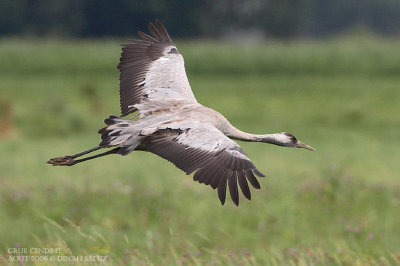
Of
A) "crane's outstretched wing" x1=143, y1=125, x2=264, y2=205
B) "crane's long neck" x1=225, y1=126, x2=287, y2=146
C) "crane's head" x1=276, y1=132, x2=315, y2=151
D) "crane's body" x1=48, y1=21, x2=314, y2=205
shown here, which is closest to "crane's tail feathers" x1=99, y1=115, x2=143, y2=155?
"crane's body" x1=48, y1=21, x2=314, y2=205

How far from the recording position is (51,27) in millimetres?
48094

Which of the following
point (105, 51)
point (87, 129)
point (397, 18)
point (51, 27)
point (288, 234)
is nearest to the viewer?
point (288, 234)

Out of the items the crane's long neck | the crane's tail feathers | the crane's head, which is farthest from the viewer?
the crane's head

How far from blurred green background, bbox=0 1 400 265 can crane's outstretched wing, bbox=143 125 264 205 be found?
49 cm

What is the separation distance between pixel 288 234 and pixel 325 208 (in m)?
1.02

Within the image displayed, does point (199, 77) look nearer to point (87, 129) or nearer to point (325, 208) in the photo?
point (87, 129)

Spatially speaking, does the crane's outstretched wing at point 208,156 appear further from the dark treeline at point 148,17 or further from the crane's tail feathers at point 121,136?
the dark treeline at point 148,17

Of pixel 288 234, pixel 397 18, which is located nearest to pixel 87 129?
pixel 288 234

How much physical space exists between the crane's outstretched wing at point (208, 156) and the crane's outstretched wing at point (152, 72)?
991 mm

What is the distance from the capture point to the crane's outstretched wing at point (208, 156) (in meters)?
6.07

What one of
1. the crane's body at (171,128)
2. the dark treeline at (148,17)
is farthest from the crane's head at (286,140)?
the dark treeline at (148,17)

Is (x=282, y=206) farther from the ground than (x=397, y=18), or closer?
farther from the ground

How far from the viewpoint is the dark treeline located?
149ft

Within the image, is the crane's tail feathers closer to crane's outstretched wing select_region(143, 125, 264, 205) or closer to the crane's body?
the crane's body
